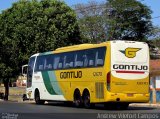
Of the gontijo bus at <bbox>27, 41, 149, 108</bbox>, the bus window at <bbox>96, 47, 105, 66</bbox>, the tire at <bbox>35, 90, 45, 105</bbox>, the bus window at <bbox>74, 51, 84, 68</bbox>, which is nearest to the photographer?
the gontijo bus at <bbox>27, 41, 149, 108</bbox>

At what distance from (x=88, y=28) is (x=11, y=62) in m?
27.8

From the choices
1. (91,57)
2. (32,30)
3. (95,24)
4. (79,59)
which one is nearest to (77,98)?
(79,59)

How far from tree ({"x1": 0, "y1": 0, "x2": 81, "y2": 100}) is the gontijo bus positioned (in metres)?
16.3

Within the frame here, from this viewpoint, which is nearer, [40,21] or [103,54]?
[103,54]

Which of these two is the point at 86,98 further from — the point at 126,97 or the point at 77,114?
the point at 77,114

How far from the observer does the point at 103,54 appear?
82.3 ft

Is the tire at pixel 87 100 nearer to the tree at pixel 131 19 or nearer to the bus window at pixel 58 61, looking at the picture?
the bus window at pixel 58 61

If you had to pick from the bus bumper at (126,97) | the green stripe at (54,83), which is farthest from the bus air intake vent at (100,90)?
the green stripe at (54,83)

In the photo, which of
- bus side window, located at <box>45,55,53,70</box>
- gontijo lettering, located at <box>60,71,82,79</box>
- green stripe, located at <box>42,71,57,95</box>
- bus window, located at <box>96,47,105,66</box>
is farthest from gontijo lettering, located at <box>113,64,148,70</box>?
green stripe, located at <box>42,71,57,95</box>

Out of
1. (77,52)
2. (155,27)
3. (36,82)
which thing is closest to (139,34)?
(155,27)

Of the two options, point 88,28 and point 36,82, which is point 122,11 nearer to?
point 88,28

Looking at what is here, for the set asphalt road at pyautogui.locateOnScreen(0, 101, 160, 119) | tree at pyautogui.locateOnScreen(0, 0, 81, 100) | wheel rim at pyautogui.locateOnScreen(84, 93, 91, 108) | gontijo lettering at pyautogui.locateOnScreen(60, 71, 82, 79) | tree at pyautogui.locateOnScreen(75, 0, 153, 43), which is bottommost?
asphalt road at pyautogui.locateOnScreen(0, 101, 160, 119)

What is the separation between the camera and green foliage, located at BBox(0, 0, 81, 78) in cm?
4525

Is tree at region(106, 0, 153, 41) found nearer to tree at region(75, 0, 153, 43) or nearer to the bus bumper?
tree at region(75, 0, 153, 43)
